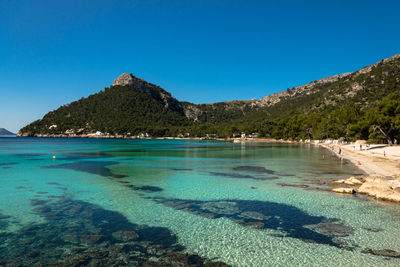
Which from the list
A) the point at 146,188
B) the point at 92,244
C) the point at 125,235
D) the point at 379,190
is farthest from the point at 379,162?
the point at 92,244

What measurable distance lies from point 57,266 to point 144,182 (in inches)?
580

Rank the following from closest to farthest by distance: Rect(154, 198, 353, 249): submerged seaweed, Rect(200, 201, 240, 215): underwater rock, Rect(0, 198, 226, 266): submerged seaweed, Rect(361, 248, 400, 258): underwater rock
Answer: Rect(0, 198, 226, 266): submerged seaweed
Rect(361, 248, 400, 258): underwater rock
Rect(154, 198, 353, 249): submerged seaweed
Rect(200, 201, 240, 215): underwater rock

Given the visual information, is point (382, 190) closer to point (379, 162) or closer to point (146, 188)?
point (146, 188)

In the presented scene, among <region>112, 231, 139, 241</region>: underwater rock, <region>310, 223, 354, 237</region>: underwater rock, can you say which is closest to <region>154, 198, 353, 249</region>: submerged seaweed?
<region>310, 223, 354, 237</region>: underwater rock

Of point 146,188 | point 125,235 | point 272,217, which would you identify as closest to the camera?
point 125,235

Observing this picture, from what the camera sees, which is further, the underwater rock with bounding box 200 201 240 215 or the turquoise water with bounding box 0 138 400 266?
the underwater rock with bounding box 200 201 240 215

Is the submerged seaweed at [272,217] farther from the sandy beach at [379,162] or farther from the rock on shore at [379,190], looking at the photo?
the sandy beach at [379,162]

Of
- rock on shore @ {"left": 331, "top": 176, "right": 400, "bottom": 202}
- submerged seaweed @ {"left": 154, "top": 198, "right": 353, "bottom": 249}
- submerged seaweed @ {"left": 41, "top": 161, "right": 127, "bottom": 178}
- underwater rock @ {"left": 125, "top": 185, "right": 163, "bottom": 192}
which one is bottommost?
submerged seaweed @ {"left": 41, "top": 161, "right": 127, "bottom": 178}

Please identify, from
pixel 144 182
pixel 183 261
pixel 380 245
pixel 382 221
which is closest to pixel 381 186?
pixel 382 221

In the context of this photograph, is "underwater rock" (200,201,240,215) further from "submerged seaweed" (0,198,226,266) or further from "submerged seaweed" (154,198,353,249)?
"submerged seaweed" (0,198,226,266)

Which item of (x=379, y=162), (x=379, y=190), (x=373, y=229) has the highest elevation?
(x=379, y=162)

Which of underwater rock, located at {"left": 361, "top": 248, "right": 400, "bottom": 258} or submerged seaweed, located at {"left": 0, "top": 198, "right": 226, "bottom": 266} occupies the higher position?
underwater rock, located at {"left": 361, "top": 248, "right": 400, "bottom": 258}

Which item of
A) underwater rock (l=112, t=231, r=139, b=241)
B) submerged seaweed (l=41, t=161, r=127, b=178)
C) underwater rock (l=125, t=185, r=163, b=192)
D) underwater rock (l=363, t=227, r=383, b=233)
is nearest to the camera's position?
underwater rock (l=112, t=231, r=139, b=241)

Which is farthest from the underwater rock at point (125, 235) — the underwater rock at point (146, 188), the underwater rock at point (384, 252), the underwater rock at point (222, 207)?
the underwater rock at point (146, 188)
